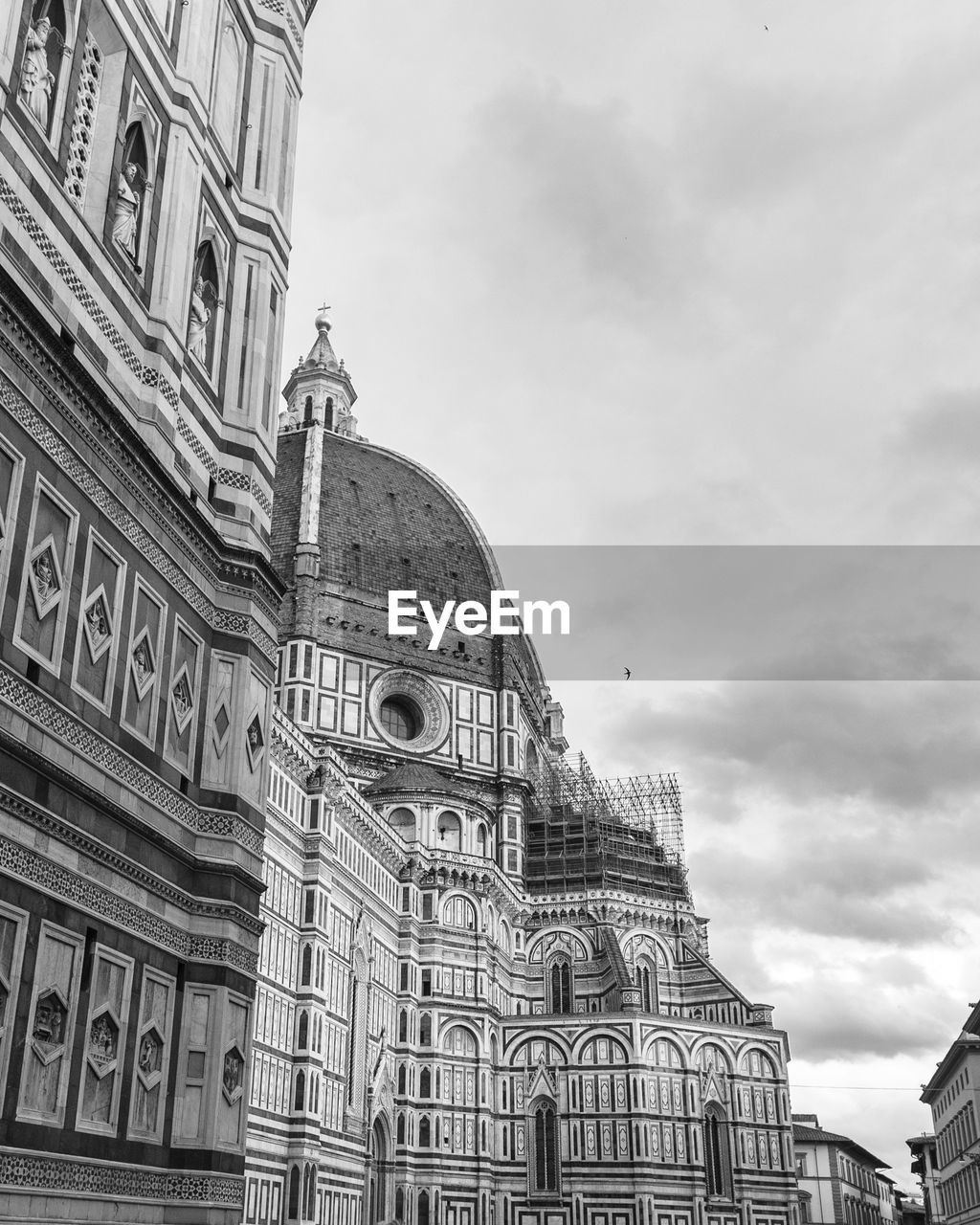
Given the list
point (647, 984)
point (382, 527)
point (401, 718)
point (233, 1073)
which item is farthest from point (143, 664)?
point (382, 527)

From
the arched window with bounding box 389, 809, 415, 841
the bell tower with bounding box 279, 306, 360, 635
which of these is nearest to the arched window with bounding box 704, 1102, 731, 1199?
the arched window with bounding box 389, 809, 415, 841

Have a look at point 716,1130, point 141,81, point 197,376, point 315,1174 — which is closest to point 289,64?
point 141,81

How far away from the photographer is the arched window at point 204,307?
17000mm

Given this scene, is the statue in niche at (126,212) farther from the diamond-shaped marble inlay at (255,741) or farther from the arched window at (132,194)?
the diamond-shaped marble inlay at (255,741)

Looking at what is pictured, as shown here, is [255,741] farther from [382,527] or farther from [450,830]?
[382,527]

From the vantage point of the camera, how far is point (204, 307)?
1747 cm

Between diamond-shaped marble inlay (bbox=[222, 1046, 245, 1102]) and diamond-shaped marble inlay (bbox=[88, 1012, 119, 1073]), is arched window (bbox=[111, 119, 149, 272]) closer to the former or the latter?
diamond-shaped marble inlay (bbox=[88, 1012, 119, 1073])

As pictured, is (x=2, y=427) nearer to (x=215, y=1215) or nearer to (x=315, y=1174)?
(x=215, y=1215)

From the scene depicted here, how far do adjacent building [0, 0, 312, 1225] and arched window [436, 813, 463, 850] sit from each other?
5760 cm

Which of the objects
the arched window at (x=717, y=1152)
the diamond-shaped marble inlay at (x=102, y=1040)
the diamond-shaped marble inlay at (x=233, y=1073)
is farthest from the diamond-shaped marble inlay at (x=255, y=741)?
the arched window at (x=717, y=1152)

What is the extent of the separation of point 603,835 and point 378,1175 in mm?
27892

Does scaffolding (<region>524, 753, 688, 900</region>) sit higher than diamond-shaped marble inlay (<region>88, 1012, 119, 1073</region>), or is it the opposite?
scaffolding (<region>524, 753, 688, 900</region>)

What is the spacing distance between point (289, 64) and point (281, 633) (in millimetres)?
58768

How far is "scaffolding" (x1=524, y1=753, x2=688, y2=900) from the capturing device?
82812 mm
